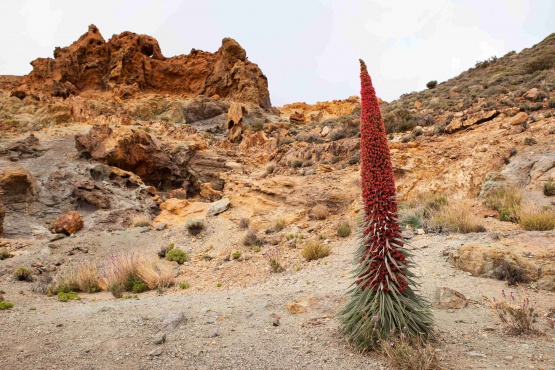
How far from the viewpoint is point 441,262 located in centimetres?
626

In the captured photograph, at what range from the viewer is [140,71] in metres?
46.3

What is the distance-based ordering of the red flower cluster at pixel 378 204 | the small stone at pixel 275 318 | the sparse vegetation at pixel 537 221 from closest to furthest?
1. the red flower cluster at pixel 378 204
2. the small stone at pixel 275 318
3. the sparse vegetation at pixel 537 221

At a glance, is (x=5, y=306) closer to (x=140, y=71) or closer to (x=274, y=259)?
(x=274, y=259)

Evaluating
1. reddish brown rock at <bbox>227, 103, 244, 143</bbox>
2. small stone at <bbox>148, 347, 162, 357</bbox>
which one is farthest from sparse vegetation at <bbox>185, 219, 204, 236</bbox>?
reddish brown rock at <bbox>227, 103, 244, 143</bbox>

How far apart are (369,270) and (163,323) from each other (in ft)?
9.70

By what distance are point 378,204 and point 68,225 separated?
42.8 feet

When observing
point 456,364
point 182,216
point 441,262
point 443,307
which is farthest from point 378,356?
point 182,216

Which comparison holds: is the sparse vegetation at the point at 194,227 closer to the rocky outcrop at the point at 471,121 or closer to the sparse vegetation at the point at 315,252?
the sparse vegetation at the point at 315,252

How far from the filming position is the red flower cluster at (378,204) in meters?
3.38

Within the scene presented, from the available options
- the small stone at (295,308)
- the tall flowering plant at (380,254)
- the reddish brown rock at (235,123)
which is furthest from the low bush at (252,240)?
the reddish brown rock at (235,123)

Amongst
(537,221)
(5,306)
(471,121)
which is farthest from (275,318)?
(471,121)

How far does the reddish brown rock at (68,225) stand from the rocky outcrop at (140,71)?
32.8m

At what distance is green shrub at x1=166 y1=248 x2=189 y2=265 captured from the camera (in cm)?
979

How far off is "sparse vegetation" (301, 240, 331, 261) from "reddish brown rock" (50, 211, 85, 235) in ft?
30.9
